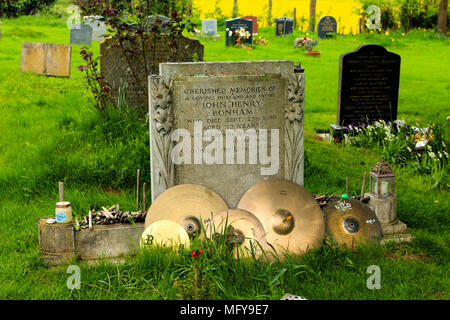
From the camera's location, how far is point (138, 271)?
478 centimetres

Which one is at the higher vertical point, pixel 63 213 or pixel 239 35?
pixel 239 35

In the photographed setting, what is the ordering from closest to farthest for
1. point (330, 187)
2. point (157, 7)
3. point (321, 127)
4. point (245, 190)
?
point (245, 190), point (330, 187), point (321, 127), point (157, 7)

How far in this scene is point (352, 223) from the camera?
5367 mm

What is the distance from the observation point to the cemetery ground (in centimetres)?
453

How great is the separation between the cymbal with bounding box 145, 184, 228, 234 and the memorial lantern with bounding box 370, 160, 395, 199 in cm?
160

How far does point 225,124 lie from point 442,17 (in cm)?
2314

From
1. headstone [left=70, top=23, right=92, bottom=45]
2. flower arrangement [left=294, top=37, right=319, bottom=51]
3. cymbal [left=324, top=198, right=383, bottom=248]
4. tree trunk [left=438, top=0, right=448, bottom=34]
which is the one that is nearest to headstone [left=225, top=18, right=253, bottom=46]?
flower arrangement [left=294, top=37, right=319, bottom=51]

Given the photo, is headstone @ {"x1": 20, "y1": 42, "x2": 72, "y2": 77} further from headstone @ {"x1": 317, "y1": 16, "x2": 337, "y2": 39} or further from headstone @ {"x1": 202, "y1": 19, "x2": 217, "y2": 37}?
headstone @ {"x1": 317, "y1": 16, "x2": 337, "y2": 39}

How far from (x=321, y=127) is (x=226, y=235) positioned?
611 cm

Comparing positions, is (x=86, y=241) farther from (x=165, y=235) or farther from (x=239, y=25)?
(x=239, y=25)

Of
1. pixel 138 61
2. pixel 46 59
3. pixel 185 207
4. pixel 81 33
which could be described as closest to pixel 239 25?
pixel 81 33

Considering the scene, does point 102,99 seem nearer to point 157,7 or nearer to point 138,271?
point 138,271

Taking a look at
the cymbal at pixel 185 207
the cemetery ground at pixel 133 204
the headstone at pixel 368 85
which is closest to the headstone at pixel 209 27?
the cemetery ground at pixel 133 204
